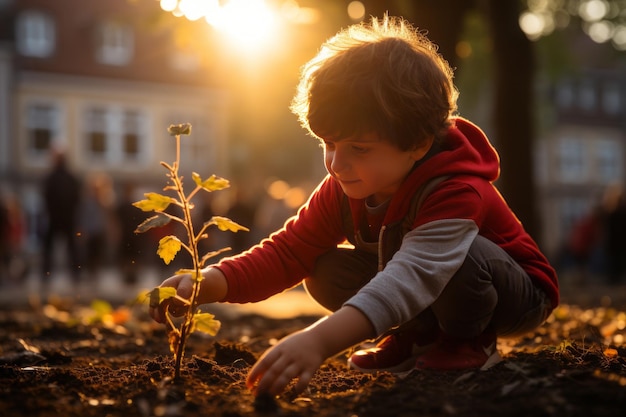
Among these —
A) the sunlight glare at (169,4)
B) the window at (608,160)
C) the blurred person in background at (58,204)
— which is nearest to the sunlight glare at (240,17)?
the sunlight glare at (169,4)

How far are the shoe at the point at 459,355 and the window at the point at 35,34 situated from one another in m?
33.0

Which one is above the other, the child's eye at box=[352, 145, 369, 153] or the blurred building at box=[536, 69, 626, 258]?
the child's eye at box=[352, 145, 369, 153]

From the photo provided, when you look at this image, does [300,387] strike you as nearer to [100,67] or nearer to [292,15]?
[292,15]

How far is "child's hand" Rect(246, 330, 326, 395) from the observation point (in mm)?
2180

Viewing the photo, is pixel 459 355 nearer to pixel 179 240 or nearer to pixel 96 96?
pixel 179 240

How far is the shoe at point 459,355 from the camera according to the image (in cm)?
271

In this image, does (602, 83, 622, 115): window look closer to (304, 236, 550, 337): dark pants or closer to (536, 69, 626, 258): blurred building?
(536, 69, 626, 258): blurred building

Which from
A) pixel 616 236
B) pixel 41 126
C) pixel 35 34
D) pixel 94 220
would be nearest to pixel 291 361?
pixel 94 220

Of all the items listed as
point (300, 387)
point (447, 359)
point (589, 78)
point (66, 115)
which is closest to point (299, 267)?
point (447, 359)

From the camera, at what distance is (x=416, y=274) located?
7.86ft

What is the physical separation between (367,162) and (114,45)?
114 feet

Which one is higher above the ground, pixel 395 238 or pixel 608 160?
pixel 395 238

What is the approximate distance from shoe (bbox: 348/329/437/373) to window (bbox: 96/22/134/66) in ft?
111

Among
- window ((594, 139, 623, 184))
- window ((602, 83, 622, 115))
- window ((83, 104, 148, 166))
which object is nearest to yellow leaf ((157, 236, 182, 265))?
window ((83, 104, 148, 166))
